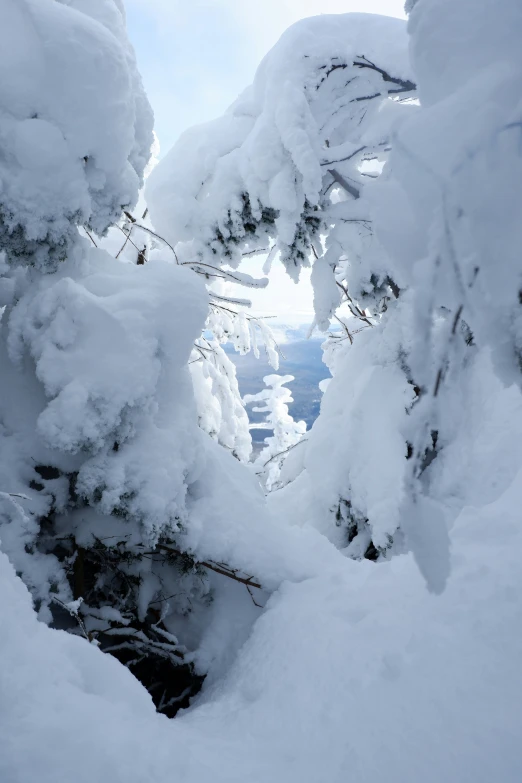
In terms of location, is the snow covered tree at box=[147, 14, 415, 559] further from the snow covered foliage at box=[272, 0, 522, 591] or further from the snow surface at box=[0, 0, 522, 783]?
the snow covered foliage at box=[272, 0, 522, 591]

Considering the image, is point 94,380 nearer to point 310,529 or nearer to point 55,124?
point 55,124

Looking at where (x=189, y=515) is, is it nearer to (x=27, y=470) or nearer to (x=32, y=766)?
(x=27, y=470)

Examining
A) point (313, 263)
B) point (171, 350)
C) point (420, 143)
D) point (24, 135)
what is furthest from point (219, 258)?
point (420, 143)

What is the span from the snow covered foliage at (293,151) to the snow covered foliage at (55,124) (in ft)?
5.26

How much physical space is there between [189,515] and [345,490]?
7.45 feet

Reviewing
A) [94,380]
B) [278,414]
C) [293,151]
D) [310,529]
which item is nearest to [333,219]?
[293,151]

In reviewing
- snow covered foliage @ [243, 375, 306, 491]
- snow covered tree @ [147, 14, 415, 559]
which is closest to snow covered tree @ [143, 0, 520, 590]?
snow covered tree @ [147, 14, 415, 559]

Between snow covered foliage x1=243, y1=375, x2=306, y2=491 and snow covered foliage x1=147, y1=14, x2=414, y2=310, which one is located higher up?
snow covered foliage x1=147, y1=14, x2=414, y2=310

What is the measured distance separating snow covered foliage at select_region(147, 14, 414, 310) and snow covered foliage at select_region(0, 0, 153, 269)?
1.60 m

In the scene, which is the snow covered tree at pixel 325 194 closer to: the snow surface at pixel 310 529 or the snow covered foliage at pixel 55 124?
the snow surface at pixel 310 529

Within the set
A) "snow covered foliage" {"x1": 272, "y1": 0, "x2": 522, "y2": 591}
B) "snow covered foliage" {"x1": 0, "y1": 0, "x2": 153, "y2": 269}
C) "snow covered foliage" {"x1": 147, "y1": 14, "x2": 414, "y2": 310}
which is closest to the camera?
"snow covered foliage" {"x1": 272, "y1": 0, "x2": 522, "y2": 591}

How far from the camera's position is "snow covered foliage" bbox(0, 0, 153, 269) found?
8.52 feet

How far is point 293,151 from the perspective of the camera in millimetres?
3805

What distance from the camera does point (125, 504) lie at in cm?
300
